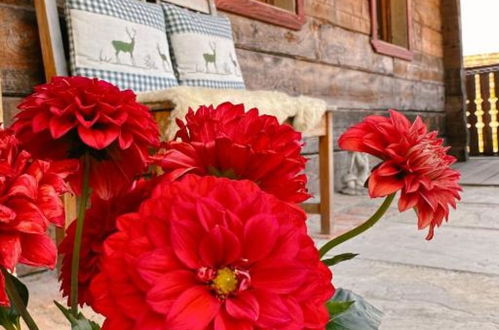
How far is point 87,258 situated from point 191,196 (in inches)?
4.5

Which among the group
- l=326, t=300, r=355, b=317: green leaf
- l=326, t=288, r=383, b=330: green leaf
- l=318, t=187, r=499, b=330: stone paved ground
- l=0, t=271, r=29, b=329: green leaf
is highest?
Result: l=0, t=271, r=29, b=329: green leaf

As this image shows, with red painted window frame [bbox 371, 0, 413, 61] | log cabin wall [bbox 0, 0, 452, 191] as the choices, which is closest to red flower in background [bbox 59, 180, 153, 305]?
log cabin wall [bbox 0, 0, 452, 191]

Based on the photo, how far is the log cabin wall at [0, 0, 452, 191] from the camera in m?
1.68

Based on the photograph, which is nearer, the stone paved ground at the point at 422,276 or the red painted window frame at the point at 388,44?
the stone paved ground at the point at 422,276

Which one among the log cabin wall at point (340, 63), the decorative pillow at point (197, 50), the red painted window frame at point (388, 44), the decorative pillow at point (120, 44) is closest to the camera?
the decorative pillow at point (120, 44)

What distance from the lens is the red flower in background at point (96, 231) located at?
31cm

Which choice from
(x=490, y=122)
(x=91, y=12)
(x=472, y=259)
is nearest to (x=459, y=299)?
(x=472, y=259)

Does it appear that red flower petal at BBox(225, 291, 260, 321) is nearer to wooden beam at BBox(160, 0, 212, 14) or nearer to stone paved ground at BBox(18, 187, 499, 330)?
stone paved ground at BBox(18, 187, 499, 330)

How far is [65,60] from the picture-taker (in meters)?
1.68

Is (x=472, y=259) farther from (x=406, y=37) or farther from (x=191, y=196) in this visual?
(x=406, y=37)

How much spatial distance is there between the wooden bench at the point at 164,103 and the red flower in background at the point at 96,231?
98 cm

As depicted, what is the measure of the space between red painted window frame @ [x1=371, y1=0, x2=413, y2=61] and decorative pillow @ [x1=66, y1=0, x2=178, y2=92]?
2.63 m

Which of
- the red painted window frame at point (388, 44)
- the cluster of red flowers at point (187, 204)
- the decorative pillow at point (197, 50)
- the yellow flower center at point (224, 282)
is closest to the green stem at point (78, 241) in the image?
the cluster of red flowers at point (187, 204)

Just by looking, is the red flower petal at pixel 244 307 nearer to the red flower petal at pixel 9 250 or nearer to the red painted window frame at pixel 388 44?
the red flower petal at pixel 9 250
